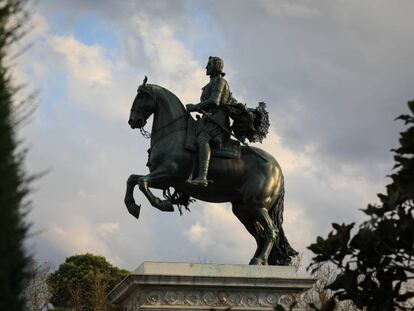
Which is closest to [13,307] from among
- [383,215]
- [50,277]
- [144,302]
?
[383,215]

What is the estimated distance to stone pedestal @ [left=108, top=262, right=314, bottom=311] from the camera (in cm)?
1320

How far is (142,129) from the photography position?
48.8ft

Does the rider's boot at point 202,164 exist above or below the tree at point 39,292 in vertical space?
below

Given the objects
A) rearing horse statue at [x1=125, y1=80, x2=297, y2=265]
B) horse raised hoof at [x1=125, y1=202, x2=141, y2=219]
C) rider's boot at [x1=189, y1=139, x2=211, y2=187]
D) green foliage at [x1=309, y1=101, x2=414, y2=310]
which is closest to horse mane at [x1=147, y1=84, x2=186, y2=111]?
rearing horse statue at [x1=125, y1=80, x2=297, y2=265]

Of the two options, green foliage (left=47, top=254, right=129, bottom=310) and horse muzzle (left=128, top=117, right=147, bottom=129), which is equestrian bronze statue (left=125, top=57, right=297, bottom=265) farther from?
green foliage (left=47, top=254, right=129, bottom=310)

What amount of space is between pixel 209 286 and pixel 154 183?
1795 mm

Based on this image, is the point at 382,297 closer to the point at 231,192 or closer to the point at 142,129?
the point at 231,192

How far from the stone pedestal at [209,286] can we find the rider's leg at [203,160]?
1.31 meters

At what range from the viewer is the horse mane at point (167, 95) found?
47.8 feet

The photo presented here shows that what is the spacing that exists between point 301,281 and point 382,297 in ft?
13.7

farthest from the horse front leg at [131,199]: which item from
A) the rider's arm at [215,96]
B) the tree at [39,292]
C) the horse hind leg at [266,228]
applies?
the tree at [39,292]

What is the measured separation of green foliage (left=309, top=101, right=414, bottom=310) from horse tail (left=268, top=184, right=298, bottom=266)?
488 centimetres

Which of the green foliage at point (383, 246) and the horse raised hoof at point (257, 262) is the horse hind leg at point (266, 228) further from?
the green foliage at point (383, 246)

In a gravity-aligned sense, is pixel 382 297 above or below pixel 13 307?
above
